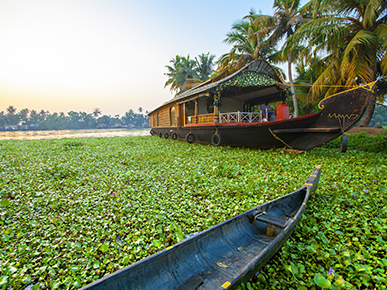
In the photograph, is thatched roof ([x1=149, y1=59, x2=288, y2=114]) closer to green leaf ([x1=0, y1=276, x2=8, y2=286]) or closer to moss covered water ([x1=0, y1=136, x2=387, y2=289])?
moss covered water ([x1=0, y1=136, x2=387, y2=289])

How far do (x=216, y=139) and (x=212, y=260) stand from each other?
7645mm

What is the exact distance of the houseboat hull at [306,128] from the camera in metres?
5.13

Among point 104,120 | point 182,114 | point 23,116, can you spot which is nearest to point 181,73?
point 182,114

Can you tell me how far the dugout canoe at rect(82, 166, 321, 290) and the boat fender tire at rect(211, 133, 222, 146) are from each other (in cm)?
659

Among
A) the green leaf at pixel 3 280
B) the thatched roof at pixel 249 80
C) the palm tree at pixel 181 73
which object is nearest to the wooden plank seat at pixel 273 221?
the green leaf at pixel 3 280

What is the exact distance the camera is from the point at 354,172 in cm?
455

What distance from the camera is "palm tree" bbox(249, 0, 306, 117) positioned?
14.8 m

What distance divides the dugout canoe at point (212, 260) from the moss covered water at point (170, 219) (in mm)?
258

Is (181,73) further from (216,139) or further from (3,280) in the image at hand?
(3,280)

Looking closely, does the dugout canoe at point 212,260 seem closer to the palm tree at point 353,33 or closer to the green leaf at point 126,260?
the green leaf at point 126,260

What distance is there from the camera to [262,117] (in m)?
10.2

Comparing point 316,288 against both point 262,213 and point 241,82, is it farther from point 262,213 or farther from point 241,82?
point 241,82

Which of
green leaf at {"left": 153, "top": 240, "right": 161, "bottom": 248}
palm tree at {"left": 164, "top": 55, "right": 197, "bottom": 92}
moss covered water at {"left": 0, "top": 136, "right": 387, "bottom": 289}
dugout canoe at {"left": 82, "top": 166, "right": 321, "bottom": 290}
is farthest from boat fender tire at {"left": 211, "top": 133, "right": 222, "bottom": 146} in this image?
palm tree at {"left": 164, "top": 55, "right": 197, "bottom": 92}

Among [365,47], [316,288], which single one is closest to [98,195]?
[316,288]
